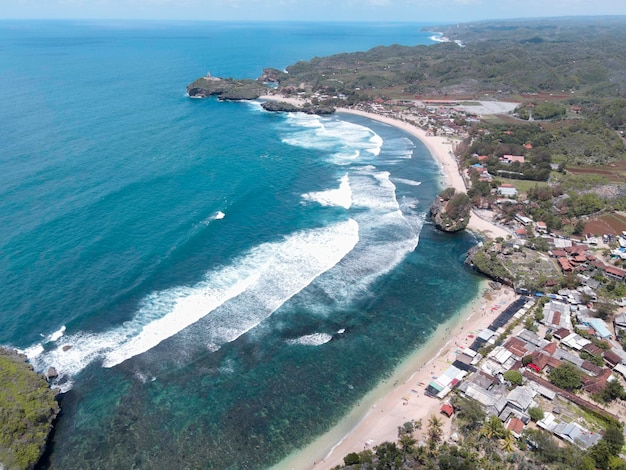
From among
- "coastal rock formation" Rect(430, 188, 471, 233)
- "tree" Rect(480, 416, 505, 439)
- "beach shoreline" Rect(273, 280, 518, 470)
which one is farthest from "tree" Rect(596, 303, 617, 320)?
"tree" Rect(480, 416, 505, 439)

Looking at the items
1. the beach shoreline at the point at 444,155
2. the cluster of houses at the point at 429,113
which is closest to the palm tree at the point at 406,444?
the beach shoreline at the point at 444,155

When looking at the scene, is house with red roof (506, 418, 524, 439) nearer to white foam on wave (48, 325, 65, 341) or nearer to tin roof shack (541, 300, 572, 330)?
tin roof shack (541, 300, 572, 330)

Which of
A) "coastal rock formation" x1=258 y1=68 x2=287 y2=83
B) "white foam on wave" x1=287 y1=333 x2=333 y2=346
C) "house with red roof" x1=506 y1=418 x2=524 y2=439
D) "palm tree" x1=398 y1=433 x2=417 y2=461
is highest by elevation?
"palm tree" x1=398 y1=433 x2=417 y2=461

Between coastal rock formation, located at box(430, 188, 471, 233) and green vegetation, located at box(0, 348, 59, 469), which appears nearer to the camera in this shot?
green vegetation, located at box(0, 348, 59, 469)

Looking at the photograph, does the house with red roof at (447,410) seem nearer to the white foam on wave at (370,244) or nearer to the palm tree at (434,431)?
the palm tree at (434,431)

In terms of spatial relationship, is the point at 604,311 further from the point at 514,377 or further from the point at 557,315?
the point at 514,377

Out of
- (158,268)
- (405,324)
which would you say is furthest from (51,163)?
(405,324)
